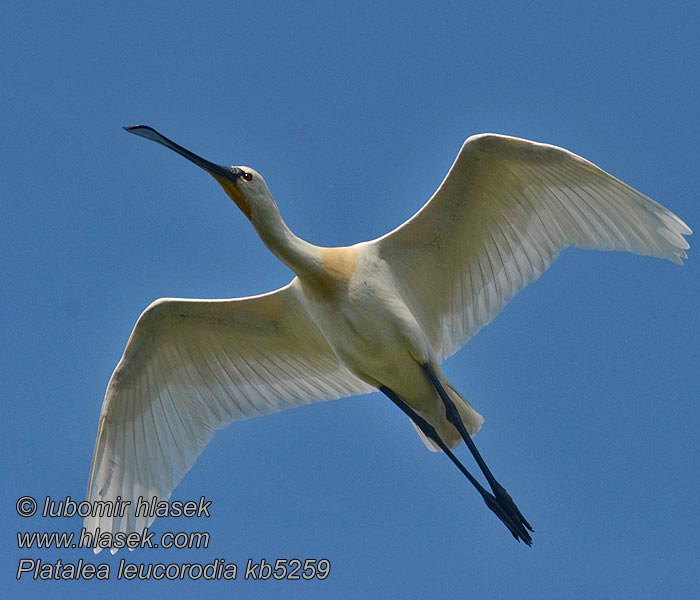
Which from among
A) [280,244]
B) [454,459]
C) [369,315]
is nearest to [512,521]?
[454,459]

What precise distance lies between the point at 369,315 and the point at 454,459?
214 centimetres

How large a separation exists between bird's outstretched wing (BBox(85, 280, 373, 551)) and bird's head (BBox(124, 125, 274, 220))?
62.6 inches

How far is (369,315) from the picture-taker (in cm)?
1364

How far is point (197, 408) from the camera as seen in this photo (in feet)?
50.9

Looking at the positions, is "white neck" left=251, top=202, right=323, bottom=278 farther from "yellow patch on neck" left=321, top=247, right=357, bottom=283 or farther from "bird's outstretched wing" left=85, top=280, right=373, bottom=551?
"bird's outstretched wing" left=85, top=280, right=373, bottom=551

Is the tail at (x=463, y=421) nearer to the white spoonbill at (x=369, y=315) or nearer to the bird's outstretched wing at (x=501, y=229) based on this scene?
the white spoonbill at (x=369, y=315)

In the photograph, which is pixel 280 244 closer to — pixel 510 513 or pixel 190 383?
pixel 190 383

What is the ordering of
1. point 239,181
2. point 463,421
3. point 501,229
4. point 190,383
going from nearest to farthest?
point 239,181, point 501,229, point 463,421, point 190,383

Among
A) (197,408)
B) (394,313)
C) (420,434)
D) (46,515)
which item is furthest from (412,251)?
(46,515)

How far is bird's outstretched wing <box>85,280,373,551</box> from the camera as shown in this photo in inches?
591

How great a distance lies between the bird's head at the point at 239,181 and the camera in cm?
1355

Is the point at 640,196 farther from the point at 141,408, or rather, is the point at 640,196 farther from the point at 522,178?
the point at 141,408

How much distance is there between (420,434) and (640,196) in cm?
365

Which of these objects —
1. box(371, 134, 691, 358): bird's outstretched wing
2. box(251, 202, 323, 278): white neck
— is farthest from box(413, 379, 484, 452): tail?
box(251, 202, 323, 278): white neck
